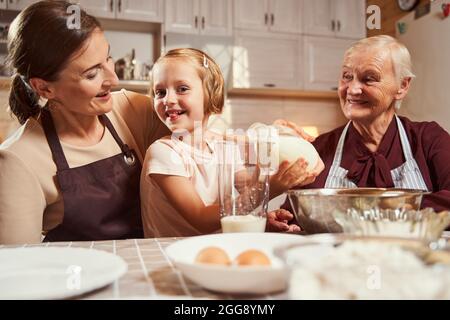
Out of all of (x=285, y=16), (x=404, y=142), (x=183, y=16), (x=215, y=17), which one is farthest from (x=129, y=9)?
(x=404, y=142)

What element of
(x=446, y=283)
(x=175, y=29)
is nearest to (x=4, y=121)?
(x=175, y=29)

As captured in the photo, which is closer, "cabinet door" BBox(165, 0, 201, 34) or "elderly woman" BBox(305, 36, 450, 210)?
"elderly woman" BBox(305, 36, 450, 210)

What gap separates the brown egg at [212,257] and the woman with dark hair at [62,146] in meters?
0.59

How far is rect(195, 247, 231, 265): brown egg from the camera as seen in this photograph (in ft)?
1.65

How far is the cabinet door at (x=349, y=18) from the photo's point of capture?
3.09 meters

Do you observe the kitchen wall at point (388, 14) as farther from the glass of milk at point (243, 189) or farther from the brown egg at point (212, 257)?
the brown egg at point (212, 257)

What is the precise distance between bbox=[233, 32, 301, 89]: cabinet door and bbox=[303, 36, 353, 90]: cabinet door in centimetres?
8

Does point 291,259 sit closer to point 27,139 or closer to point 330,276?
point 330,276

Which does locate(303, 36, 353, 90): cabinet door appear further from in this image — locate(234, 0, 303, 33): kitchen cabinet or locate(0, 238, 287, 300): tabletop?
locate(0, 238, 287, 300): tabletop

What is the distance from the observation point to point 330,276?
1.22ft

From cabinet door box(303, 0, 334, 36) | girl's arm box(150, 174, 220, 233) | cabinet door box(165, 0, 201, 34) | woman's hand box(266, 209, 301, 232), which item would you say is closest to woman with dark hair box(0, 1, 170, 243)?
girl's arm box(150, 174, 220, 233)

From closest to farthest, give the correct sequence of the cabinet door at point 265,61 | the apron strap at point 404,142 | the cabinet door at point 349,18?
the apron strap at point 404,142 < the cabinet door at point 265,61 < the cabinet door at point 349,18

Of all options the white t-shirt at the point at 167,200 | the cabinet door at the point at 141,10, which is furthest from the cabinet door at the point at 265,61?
the white t-shirt at the point at 167,200
